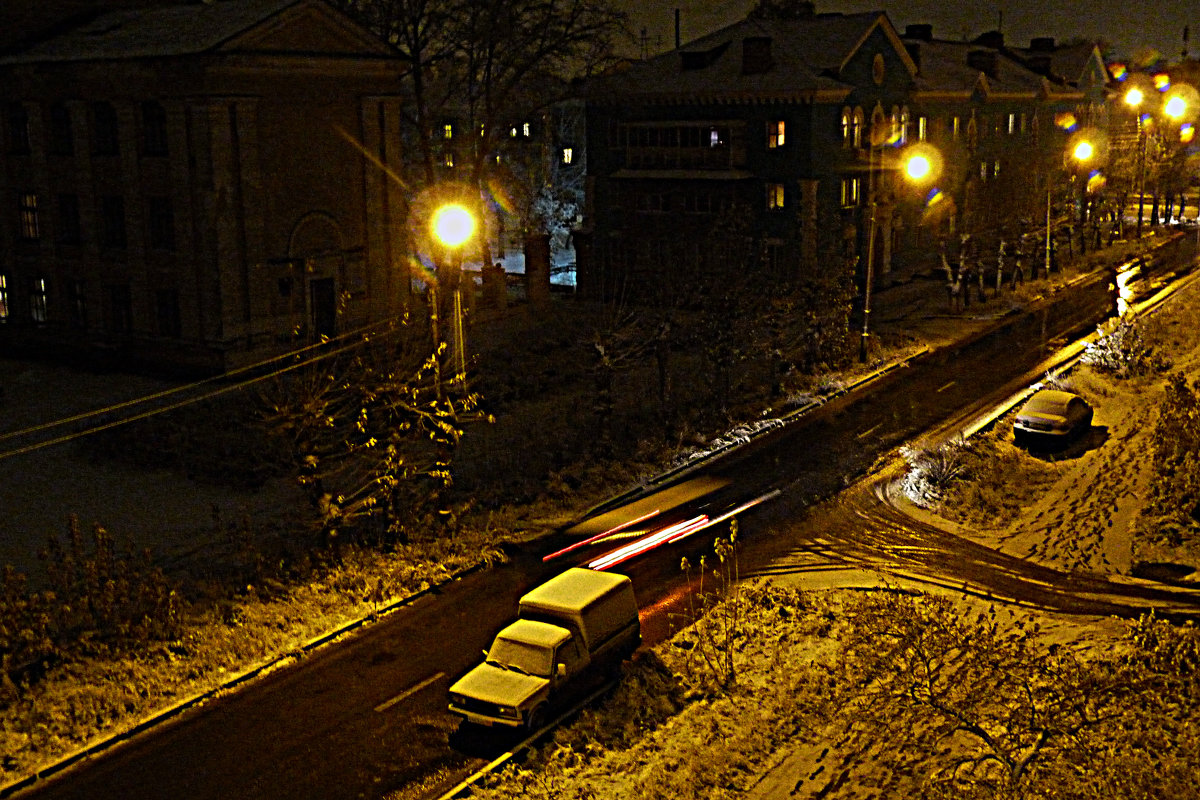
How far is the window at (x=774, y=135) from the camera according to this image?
49906 mm

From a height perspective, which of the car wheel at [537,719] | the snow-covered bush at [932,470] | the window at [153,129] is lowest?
the car wheel at [537,719]

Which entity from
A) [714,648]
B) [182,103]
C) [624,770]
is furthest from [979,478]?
[182,103]

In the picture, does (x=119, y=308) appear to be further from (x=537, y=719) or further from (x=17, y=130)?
(x=537, y=719)

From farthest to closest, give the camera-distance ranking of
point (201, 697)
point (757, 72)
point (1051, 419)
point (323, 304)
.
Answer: point (757, 72)
point (323, 304)
point (1051, 419)
point (201, 697)

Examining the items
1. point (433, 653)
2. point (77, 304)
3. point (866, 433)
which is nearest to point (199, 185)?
point (77, 304)

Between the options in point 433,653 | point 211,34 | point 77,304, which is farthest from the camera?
point 77,304

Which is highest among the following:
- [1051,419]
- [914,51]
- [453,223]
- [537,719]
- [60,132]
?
[914,51]

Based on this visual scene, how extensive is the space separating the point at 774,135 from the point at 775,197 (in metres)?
2.74

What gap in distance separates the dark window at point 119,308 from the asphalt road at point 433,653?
22.3 meters

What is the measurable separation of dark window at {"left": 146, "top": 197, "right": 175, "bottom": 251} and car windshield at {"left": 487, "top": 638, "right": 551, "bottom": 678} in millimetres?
26260

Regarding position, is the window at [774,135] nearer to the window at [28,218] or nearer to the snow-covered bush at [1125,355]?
the snow-covered bush at [1125,355]

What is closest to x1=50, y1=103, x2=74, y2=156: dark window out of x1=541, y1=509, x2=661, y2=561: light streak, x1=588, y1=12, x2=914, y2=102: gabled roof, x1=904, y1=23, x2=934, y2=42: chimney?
x1=588, y1=12, x2=914, y2=102: gabled roof

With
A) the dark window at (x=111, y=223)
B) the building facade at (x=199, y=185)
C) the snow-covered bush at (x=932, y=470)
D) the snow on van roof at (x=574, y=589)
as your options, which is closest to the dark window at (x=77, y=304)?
the building facade at (x=199, y=185)

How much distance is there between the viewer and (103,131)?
38406mm
